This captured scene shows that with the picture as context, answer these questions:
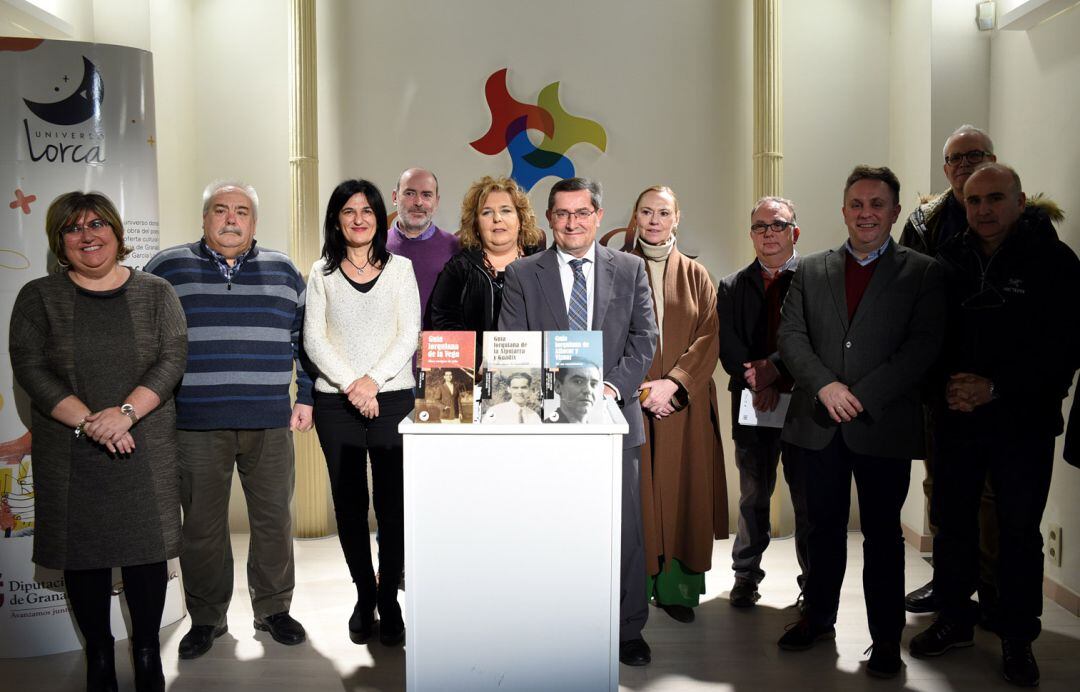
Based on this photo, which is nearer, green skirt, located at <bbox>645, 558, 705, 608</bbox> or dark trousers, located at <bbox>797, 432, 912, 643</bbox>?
dark trousers, located at <bbox>797, 432, 912, 643</bbox>

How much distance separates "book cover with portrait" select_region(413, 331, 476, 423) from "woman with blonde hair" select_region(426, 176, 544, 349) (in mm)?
956

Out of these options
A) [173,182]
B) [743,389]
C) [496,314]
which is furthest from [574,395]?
[173,182]

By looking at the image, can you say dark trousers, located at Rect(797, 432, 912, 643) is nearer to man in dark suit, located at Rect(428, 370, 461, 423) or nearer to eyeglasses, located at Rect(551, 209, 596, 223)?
eyeglasses, located at Rect(551, 209, 596, 223)

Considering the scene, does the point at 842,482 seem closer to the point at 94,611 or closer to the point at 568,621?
the point at 568,621

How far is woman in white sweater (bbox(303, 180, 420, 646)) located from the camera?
133 inches

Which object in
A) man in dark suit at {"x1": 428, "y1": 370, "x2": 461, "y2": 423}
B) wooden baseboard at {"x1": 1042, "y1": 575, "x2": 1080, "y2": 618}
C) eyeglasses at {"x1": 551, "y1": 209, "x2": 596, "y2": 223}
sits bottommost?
wooden baseboard at {"x1": 1042, "y1": 575, "x2": 1080, "y2": 618}

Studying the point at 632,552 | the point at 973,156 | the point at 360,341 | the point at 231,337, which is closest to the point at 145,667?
the point at 231,337

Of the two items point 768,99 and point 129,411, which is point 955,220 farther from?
point 129,411

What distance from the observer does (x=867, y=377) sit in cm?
315

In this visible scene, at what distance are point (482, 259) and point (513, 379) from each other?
1.13 meters

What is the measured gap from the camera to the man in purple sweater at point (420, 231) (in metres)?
4.15

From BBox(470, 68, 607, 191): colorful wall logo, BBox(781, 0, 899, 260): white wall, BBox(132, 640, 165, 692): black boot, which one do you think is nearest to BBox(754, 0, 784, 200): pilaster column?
BBox(781, 0, 899, 260): white wall

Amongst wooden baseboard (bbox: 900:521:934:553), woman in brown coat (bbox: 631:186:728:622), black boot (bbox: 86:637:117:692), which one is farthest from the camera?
wooden baseboard (bbox: 900:521:934:553)

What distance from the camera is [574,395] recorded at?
2.39 m
